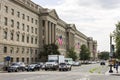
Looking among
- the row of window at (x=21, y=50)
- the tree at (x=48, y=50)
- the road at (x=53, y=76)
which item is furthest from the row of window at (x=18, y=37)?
the road at (x=53, y=76)

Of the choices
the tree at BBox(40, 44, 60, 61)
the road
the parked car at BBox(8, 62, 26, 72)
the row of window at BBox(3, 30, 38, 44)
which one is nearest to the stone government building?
the row of window at BBox(3, 30, 38, 44)

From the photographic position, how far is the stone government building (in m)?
68.8

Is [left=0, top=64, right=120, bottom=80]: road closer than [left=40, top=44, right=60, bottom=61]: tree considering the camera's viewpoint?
Yes

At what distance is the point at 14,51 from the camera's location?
73.1 metres

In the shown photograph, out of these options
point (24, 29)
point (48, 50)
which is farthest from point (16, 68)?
point (48, 50)

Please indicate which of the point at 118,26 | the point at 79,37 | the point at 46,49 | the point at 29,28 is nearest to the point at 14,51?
the point at 29,28

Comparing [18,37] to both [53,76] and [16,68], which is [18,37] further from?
[53,76]

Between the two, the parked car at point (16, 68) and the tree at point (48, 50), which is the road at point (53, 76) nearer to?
the parked car at point (16, 68)

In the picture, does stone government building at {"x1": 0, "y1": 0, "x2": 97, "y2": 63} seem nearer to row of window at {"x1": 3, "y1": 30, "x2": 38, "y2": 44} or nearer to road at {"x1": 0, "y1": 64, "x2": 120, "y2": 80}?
row of window at {"x1": 3, "y1": 30, "x2": 38, "y2": 44}

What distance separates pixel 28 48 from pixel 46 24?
15853 mm

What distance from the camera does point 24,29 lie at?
8106cm

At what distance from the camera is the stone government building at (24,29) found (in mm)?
68812

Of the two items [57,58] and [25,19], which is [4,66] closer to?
[57,58]

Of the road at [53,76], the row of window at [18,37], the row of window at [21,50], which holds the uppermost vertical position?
the row of window at [18,37]
